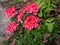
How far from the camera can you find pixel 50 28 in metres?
2.87

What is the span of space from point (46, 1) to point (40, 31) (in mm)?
457

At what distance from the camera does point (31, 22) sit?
113 inches

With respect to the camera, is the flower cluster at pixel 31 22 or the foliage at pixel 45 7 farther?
the foliage at pixel 45 7

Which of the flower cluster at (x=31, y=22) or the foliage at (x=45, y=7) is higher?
the foliage at (x=45, y=7)

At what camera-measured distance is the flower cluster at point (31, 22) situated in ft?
9.35

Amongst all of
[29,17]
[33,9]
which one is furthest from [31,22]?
[33,9]

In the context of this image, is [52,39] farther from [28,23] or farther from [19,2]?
[19,2]

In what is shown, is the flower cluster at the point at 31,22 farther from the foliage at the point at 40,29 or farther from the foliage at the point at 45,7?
the foliage at the point at 45,7

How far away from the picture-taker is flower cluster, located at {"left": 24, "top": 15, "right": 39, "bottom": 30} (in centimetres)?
285

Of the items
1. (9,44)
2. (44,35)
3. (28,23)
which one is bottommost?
(9,44)

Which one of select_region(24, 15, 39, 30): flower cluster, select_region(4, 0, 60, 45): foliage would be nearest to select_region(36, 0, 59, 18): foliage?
select_region(4, 0, 60, 45): foliage

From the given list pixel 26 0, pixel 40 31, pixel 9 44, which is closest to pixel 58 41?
pixel 40 31

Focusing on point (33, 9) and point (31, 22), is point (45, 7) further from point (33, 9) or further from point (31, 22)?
point (31, 22)

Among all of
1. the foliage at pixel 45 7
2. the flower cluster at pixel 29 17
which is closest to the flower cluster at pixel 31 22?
the flower cluster at pixel 29 17
